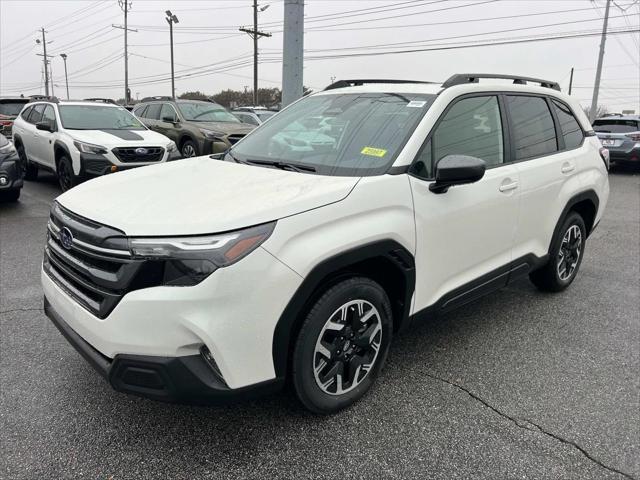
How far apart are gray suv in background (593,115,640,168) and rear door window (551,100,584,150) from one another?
10967 millimetres

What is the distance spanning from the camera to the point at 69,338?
7.92 ft

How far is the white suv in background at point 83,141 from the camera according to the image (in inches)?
301

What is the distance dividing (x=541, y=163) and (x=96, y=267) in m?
3.17

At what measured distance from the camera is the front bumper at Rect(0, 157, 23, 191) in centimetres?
722

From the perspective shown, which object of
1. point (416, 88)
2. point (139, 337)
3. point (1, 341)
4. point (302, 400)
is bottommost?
point (1, 341)

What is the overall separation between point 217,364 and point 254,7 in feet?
118

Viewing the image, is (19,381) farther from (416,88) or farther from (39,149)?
(39,149)

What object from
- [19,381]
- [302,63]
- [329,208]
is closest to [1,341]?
[19,381]

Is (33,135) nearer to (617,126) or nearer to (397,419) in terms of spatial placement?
(397,419)

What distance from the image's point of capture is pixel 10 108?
1398cm

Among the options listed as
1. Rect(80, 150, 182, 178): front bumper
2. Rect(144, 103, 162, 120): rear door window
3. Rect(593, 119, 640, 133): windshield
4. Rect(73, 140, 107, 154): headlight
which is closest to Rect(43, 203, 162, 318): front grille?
Rect(80, 150, 182, 178): front bumper

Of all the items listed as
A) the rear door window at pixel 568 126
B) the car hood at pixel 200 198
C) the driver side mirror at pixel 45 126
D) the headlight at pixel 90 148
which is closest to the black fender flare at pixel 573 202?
the rear door window at pixel 568 126

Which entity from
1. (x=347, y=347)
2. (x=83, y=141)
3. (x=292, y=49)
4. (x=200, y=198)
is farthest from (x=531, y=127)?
(x=83, y=141)

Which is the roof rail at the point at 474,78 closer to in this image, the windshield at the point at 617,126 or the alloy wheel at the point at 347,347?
the alloy wheel at the point at 347,347
